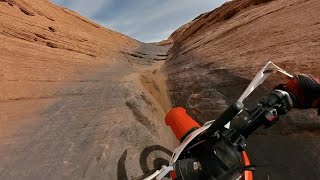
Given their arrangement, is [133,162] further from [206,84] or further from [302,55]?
[302,55]

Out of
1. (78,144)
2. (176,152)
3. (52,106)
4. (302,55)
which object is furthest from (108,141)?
(302,55)

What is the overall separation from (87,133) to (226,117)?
2934mm

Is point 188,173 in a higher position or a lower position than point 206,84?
lower

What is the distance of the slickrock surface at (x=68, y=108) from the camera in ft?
16.3

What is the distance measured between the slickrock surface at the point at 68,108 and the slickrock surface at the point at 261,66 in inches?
32.4

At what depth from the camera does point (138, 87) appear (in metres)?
7.89

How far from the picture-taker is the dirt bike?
3607 mm

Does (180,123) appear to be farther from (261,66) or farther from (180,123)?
(261,66)

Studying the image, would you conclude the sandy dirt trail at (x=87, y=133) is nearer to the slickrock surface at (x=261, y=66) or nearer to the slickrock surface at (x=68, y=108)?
the slickrock surface at (x=68, y=108)

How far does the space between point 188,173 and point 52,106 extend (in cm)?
352

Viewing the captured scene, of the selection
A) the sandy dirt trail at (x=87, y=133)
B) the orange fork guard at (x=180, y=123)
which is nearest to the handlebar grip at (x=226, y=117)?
the orange fork guard at (x=180, y=123)

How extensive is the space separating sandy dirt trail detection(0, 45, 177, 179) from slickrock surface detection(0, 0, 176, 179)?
0.04 feet

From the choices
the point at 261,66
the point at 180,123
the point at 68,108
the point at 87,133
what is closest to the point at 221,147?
the point at 180,123

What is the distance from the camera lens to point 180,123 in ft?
17.5
